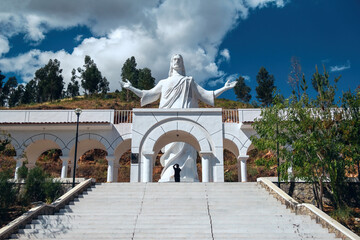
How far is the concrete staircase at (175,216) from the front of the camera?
10.9m

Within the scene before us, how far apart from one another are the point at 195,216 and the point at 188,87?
1029cm

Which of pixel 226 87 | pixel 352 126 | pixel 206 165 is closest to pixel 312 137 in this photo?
pixel 352 126

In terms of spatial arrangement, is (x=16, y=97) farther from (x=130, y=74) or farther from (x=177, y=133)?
(x=177, y=133)

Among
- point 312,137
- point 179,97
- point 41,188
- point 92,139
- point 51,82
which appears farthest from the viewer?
point 51,82

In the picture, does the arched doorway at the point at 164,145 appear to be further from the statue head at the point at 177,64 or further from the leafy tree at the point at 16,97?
the leafy tree at the point at 16,97

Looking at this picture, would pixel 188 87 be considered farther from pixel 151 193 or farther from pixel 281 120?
pixel 151 193

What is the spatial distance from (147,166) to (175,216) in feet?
23.4

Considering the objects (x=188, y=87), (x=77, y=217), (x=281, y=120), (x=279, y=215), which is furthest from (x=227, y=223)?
(x=188, y=87)

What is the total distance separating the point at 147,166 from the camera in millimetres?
19188

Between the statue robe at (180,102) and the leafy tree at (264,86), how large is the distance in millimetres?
36829

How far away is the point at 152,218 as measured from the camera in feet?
39.4

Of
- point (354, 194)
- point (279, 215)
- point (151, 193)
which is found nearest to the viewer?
point (279, 215)

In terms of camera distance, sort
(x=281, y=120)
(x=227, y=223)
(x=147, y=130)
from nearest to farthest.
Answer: (x=227, y=223)
(x=281, y=120)
(x=147, y=130)

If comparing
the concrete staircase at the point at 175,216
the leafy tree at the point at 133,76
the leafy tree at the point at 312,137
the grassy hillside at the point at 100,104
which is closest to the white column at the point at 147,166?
the concrete staircase at the point at 175,216
